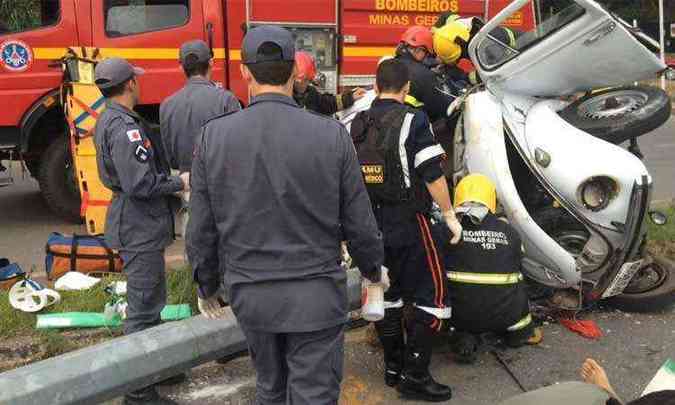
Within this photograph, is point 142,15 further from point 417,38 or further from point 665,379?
point 665,379

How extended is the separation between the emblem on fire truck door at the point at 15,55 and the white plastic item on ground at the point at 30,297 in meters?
2.59

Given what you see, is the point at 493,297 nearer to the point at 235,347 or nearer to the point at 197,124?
the point at 235,347

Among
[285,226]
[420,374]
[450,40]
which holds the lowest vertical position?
[420,374]

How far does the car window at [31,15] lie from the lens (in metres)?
5.88

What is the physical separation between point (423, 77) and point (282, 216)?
8.33 ft

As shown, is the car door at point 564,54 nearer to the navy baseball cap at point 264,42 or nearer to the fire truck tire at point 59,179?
the navy baseball cap at point 264,42

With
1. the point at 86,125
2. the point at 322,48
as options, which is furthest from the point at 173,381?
the point at 322,48

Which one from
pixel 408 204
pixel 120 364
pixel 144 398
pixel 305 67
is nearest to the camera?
pixel 120 364

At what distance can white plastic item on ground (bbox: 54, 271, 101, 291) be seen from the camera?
13.9ft

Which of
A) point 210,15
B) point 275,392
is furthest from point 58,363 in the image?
point 210,15

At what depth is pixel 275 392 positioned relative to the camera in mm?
2412

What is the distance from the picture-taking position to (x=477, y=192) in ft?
12.1

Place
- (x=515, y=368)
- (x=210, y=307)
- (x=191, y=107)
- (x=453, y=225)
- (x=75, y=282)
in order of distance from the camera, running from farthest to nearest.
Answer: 1. (x=75, y=282)
2. (x=191, y=107)
3. (x=515, y=368)
4. (x=453, y=225)
5. (x=210, y=307)

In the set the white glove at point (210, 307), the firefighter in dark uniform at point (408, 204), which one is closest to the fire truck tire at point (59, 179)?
the firefighter in dark uniform at point (408, 204)
